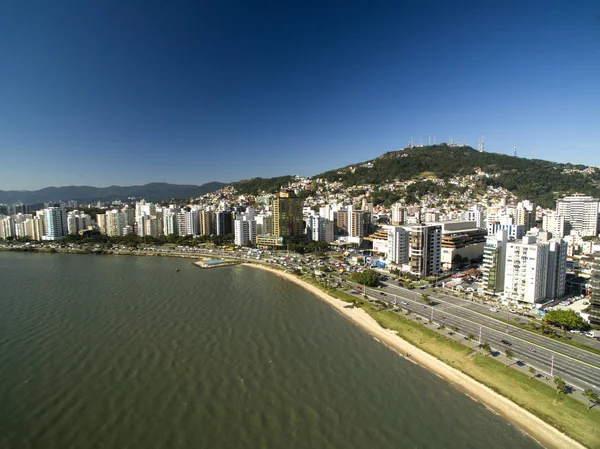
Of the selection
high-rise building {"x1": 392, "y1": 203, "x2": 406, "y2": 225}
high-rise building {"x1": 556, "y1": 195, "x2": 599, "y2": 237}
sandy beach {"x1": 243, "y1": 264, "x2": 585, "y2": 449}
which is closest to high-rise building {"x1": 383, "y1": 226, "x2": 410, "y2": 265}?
sandy beach {"x1": 243, "y1": 264, "x2": 585, "y2": 449}

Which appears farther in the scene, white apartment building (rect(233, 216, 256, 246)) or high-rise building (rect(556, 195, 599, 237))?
white apartment building (rect(233, 216, 256, 246))

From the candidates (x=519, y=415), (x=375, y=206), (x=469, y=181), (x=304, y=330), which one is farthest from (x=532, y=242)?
(x=469, y=181)

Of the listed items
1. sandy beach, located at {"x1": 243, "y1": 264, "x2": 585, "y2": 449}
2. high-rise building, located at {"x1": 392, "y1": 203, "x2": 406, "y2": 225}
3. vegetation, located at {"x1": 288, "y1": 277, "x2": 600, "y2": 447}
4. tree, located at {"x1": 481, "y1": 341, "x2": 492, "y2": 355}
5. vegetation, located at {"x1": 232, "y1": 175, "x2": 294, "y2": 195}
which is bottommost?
sandy beach, located at {"x1": 243, "y1": 264, "x2": 585, "y2": 449}

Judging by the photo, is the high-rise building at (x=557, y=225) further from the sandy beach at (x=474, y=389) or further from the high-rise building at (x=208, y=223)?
the high-rise building at (x=208, y=223)

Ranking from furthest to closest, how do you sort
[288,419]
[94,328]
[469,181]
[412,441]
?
[469,181] < [94,328] < [288,419] < [412,441]

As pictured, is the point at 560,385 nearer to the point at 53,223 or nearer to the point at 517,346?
the point at 517,346

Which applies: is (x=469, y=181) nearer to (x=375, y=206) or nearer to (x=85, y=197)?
(x=375, y=206)

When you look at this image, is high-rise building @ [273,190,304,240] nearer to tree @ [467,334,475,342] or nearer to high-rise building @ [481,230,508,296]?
high-rise building @ [481,230,508,296]
